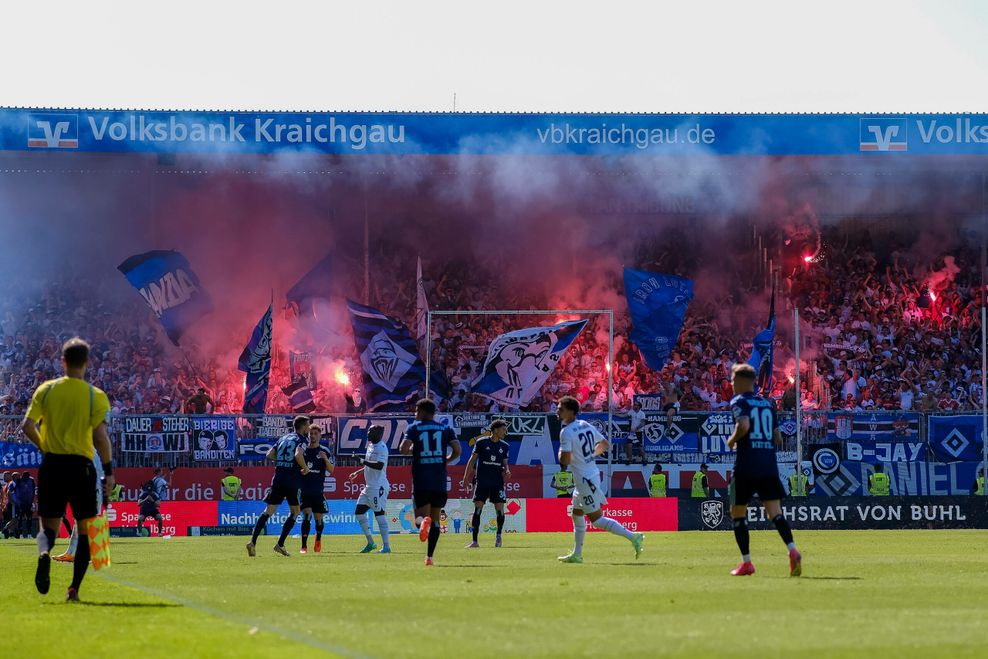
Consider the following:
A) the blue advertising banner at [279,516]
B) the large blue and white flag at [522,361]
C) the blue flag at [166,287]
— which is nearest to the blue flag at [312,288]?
the blue flag at [166,287]

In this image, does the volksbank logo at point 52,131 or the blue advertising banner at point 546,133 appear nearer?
the volksbank logo at point 52,131

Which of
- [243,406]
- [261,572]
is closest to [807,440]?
[243,406]

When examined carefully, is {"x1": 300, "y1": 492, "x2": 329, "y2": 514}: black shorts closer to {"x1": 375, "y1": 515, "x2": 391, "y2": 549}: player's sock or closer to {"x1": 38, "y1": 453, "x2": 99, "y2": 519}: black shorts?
{"x1": 375, "y1": 515, "x2": 391, "y2": 549}: player's sock

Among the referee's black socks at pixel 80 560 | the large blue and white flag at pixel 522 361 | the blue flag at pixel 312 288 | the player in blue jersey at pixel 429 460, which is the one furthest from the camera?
the blue flag at pixel 312 288

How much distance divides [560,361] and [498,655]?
36.4 meters

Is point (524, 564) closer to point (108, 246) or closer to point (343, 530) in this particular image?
point (343, 530)

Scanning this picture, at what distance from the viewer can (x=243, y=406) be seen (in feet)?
150

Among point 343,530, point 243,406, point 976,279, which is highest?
point 976,279

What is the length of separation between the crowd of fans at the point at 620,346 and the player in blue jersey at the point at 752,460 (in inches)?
1094

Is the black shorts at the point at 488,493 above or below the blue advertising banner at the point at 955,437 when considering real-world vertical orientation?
below

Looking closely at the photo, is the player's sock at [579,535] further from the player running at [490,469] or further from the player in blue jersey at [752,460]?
the player running at [490,469]

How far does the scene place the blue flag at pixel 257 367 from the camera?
4509 centimetres

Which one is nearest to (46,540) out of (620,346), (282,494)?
(282,494)

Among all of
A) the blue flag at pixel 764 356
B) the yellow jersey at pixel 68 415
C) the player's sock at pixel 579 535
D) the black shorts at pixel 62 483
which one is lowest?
the player's sock at pixel 579 535
